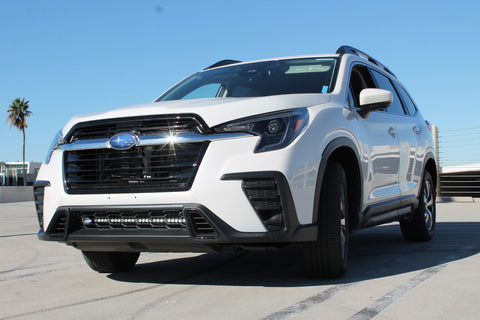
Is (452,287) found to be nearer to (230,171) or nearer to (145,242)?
(230,171)

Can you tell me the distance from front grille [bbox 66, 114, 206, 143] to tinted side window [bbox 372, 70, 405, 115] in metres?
2.74

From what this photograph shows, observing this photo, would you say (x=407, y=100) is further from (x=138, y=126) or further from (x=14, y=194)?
(x=14, y=194)

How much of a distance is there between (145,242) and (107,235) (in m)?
0.29

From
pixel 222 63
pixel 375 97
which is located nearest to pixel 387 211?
pixel 375 97

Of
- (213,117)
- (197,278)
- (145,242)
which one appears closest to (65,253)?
(197,278)

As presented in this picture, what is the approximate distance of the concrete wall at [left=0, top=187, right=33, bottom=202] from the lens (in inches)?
1387

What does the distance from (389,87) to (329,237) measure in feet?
9.56

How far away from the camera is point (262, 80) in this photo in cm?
508

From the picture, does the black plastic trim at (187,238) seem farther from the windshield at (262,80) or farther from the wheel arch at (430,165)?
the wheel arch at (430,165)

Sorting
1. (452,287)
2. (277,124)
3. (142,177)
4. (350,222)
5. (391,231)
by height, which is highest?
(277,124)

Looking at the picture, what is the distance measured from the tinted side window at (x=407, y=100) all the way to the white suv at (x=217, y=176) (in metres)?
2.03

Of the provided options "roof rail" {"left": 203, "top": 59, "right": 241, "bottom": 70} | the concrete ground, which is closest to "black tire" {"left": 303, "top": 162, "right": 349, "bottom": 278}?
the concrete ground

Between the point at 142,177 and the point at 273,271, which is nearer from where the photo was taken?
the point at 142,177

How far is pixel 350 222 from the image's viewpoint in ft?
15.4
